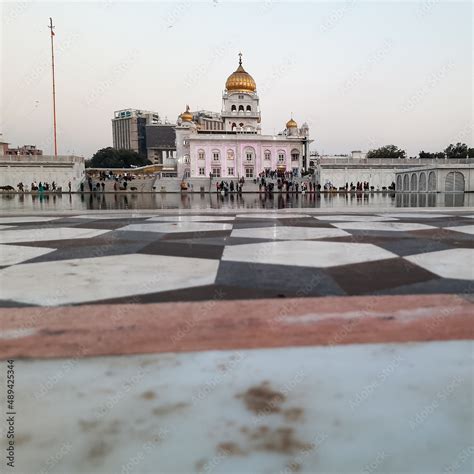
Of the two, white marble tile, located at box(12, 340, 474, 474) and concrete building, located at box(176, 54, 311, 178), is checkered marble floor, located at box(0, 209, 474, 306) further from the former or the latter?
concrete building, located at box(176, 54, 311, 178)

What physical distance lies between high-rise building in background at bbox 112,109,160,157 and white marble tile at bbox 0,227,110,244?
12876 centimetres

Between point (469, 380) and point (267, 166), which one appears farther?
point (267, 166)

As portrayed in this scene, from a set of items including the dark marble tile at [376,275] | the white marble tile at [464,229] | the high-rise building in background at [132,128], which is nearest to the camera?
the dark marble tile at [376,275]

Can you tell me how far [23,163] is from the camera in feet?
144

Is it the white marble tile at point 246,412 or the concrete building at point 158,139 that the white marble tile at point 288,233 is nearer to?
the white marble tile at point 246,412

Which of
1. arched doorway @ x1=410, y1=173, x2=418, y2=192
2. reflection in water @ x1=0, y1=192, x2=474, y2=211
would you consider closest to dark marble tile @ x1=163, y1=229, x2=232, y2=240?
reflection in water @ x1=0, y1=192, x2=474, y2=211

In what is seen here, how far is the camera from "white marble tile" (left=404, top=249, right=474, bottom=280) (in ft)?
9.83

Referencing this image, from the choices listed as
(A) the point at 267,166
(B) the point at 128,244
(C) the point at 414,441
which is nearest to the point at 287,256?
(B) the point at 128,244

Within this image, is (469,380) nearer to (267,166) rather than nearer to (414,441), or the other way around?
(414,441)

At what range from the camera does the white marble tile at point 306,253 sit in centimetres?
353

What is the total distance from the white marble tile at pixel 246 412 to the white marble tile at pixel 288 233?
3531 millimetres

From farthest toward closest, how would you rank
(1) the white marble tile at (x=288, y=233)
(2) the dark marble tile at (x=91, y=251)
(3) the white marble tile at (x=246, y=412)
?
(1) the white marble tile at (x=288, y=233) < (2) the dark marble tile at (x=91, y=251) < (3) the white marble tile at (x=246, y=412)

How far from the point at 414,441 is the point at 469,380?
1.39 feet

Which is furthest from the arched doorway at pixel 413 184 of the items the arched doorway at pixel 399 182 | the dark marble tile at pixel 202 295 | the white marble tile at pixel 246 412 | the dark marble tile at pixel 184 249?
the white marble tile at pixel 246 412
